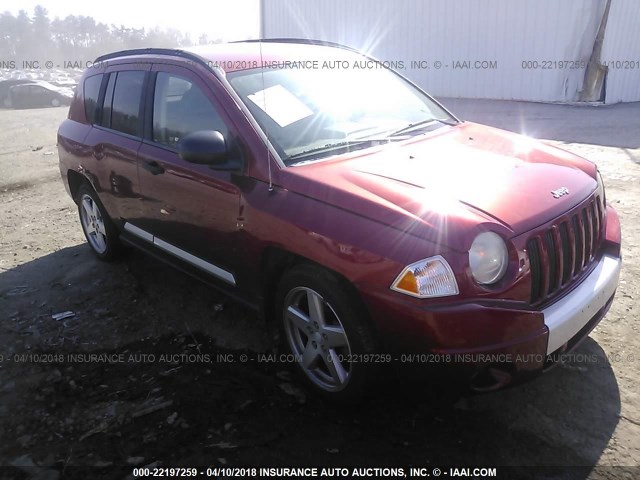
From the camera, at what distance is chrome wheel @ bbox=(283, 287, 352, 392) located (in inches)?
108

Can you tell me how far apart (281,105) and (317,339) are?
1393 mm

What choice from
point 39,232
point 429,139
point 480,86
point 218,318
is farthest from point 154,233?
point 480,86

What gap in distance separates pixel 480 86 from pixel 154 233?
14643 mm

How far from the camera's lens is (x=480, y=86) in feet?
53.8

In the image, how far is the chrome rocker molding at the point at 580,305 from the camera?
7.89 ft

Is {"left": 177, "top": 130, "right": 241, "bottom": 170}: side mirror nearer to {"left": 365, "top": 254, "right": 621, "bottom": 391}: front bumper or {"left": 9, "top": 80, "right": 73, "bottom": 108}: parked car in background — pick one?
{"left": 365, "top": 254, "right": 621, "bottom": 391}: front bumper

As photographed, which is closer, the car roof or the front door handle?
the car roof

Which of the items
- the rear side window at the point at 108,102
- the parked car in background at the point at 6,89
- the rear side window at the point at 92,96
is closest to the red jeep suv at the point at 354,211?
the rear side window at the point at 108,102

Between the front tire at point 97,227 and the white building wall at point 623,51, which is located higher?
the white building wall at point 623,51

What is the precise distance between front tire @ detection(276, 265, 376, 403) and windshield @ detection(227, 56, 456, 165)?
0.71 m

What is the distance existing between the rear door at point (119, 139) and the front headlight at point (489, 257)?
102 inches

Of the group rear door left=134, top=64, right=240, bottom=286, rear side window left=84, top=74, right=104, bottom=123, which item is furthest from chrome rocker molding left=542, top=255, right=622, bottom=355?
rear side window left=84, top=74, right=104, bottom=123

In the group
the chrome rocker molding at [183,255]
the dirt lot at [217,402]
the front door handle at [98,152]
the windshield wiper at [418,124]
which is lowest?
the dirt lot at [217,402]

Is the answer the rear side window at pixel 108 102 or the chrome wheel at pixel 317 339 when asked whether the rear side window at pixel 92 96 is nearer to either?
the rear side window at pixel 108 102
